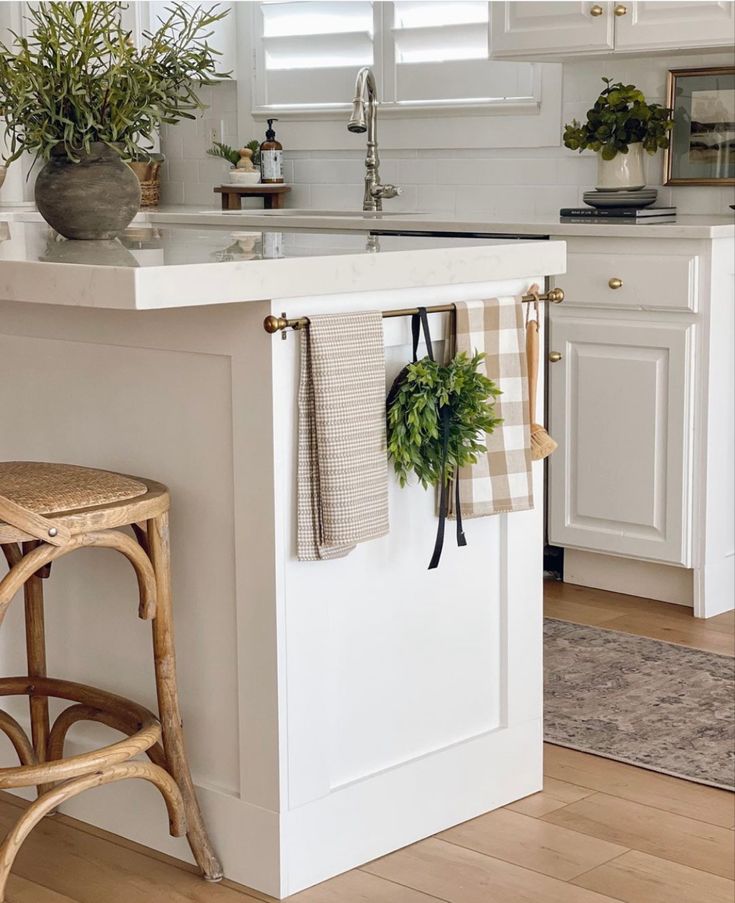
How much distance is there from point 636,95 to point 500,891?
2.61m

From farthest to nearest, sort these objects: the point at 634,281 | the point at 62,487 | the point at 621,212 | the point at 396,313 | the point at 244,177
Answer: the point at 244,177
the point at 621,212
the point at 634,281
the point at 396,313
the point at 62,487

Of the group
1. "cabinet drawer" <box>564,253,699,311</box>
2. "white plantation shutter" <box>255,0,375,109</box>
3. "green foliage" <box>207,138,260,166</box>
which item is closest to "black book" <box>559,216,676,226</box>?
"cabinet drawer" <box>564,253,699,311</box>

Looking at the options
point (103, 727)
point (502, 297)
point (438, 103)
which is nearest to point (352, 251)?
point (502, 297)

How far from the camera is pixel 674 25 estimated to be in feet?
12.6

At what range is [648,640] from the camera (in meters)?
3.56

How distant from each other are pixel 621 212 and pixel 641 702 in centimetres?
150

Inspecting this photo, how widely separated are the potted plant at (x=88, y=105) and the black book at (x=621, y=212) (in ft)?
5.85

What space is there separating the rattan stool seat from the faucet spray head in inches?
102

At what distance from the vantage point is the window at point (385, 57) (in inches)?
187

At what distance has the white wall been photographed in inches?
171

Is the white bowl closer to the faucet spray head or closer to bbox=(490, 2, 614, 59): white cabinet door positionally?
the faucet spray head

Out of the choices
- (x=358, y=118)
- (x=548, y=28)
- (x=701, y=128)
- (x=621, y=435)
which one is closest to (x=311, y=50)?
(x=358, y=118)

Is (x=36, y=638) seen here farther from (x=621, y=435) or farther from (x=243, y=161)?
(x=243, y=161)

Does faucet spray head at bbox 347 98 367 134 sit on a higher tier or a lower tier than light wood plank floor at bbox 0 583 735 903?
higher
